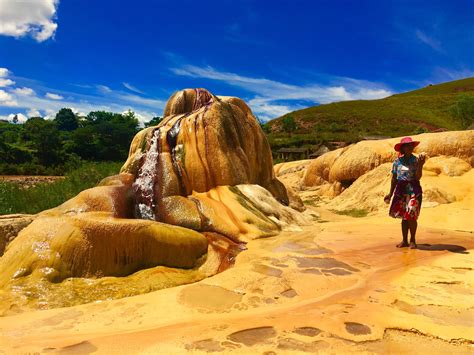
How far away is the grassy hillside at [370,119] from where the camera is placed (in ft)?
156

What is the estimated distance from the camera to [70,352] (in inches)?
91.5

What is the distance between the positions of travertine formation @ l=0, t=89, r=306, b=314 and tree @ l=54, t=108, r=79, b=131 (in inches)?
2402

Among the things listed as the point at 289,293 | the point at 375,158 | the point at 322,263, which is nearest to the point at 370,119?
the point at 375,158

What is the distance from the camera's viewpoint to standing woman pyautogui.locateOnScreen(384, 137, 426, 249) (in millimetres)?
4918

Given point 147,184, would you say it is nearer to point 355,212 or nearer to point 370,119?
point 355,212

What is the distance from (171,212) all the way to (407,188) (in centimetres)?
337

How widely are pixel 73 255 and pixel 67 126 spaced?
65.8 metres

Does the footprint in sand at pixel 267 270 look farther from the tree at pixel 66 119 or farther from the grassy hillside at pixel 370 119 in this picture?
the tree at pixel 66 119

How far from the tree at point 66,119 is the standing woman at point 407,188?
65.9m

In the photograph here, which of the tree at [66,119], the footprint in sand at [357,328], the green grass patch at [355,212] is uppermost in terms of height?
the tree at [66,119]

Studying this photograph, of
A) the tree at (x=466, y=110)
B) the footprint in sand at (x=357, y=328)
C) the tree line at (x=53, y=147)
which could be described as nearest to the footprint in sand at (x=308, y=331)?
the footprint in sand at (x=357, y=328)

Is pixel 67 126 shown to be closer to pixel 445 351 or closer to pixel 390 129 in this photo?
pixel 390 129

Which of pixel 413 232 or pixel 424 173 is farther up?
pixel 424 173

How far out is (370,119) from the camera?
56.6 m
